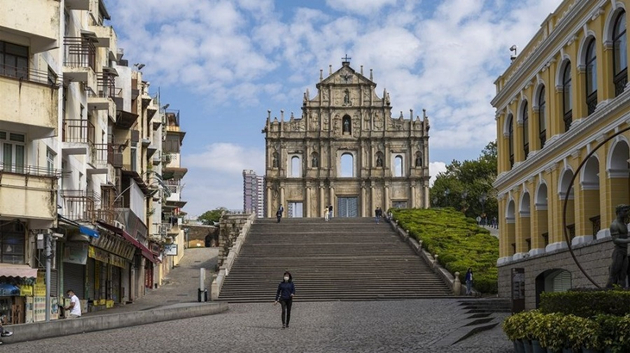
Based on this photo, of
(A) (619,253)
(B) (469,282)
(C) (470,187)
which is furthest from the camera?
(C) (470,187)

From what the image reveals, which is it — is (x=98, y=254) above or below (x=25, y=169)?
below

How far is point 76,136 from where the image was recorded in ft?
113

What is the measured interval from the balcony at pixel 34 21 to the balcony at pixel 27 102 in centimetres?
100

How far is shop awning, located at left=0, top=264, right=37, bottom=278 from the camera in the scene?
87.1 feet

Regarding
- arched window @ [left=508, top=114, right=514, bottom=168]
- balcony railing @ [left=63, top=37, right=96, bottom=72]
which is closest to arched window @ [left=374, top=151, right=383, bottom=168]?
arched window @ [left=508, top=114, right=514, bottom=168]

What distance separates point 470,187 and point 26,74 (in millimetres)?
76853

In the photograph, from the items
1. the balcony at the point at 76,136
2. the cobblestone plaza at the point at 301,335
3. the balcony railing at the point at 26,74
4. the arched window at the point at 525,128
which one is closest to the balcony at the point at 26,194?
the balcony railing at the point at 26,74

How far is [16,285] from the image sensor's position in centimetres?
2725

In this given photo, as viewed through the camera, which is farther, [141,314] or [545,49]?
[545,49]

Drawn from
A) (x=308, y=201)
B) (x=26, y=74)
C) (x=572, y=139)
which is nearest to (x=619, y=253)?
(x=572, y=139)

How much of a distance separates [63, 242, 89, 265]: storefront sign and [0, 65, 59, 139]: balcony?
586 centimetres

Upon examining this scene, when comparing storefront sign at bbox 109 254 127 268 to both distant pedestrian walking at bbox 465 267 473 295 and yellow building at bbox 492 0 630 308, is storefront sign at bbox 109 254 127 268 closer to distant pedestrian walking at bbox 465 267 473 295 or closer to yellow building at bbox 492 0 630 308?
distant pedestrian walking at bbox 465 267 473 295

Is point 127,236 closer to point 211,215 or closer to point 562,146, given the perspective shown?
point 562,146

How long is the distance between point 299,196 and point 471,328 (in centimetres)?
6358
